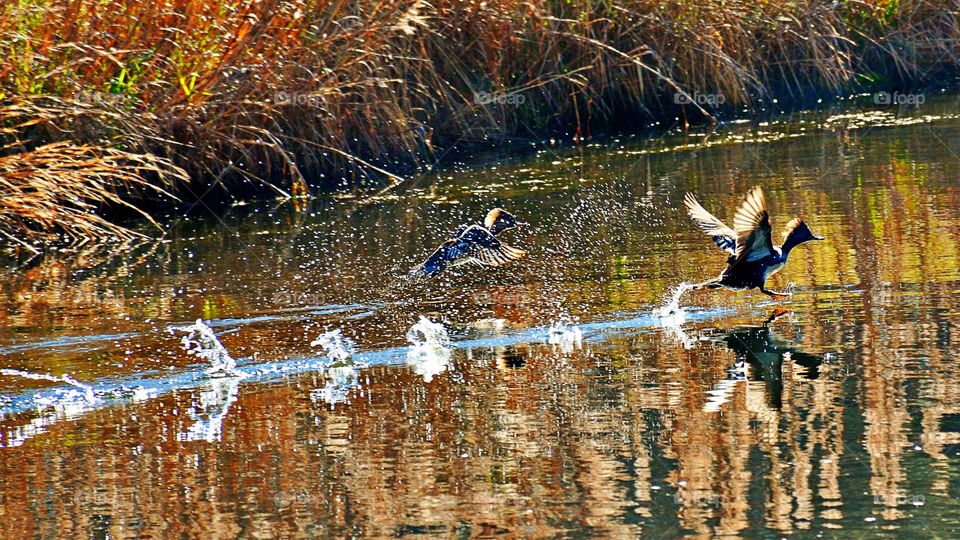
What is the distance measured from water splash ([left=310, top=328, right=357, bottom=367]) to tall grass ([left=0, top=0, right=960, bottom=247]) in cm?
381

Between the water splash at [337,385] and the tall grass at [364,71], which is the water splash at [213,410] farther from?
the tall grass at [364,71]

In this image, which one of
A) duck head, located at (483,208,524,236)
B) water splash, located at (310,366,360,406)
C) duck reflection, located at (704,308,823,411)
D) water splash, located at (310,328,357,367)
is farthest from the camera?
duck head, located at (483,208,524,236)

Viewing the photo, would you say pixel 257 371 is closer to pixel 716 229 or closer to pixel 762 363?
pixel 762 363

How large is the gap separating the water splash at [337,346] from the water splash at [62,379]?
104cm

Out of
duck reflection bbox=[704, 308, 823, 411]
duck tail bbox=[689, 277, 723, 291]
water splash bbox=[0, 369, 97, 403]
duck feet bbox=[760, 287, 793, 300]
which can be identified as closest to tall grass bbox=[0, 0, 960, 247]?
water splash bbox=[0, 369, 97, 403]

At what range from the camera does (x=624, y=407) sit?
5.52 meters

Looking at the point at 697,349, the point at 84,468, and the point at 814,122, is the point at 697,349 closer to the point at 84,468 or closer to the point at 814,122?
the point at 84,468

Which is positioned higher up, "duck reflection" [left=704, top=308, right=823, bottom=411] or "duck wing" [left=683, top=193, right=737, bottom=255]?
"duck wing" [left=683, top=193, right=737, bottom=255]

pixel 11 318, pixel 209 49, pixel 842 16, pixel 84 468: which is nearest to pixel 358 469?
pixel 84 468

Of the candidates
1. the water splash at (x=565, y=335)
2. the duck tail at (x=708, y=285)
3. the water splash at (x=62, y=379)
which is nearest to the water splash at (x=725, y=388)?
the water splash at (x=565, y=335)

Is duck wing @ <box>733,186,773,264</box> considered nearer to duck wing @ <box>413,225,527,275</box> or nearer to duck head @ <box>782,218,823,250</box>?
duck head @ <box>782,218,823,250</box>

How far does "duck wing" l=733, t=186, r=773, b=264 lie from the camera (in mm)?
6723

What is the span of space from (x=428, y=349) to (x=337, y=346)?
1.37 feet

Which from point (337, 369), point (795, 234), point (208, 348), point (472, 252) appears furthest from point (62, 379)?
point (795, 234)
